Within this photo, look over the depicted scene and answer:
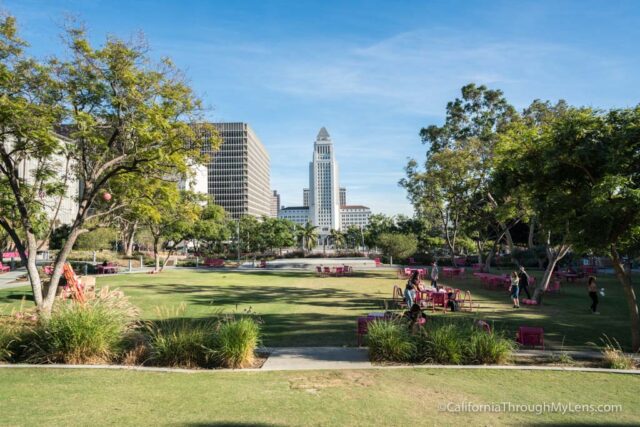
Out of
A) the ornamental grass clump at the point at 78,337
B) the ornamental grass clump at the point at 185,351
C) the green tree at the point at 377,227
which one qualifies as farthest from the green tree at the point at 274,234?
the ornamental grass clump at the point at 185,351

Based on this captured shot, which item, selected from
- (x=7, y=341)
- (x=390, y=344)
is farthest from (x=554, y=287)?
(x=7, y=341)

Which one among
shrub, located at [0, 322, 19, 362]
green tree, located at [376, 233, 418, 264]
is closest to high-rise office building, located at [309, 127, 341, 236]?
green tree, located at [376, 233, 418, 264]

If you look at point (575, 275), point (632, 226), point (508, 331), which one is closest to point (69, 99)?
point (508, 331)

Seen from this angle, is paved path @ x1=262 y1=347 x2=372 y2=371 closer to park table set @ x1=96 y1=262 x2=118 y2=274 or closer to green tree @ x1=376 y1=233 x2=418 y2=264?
park table set @ x1=96 y1=262 x2=118 y2=274

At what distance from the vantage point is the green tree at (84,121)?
38.6 ft

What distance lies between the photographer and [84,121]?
38.7 feet

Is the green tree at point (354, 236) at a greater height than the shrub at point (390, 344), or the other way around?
the green tree at point (354, 236)

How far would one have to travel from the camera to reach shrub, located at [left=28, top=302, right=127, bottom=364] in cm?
873

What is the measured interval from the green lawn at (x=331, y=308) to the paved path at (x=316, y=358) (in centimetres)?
82

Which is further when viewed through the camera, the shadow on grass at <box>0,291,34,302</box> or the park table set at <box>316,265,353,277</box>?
the park table set at <box>316,265,353,277</box>

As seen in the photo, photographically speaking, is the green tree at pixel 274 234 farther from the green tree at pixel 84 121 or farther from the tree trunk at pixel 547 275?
the green tree at pixel 84 121

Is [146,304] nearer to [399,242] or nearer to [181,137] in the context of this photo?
[181,137]

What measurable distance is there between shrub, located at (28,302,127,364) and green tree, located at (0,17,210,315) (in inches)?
113

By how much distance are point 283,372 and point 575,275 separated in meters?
26.2
